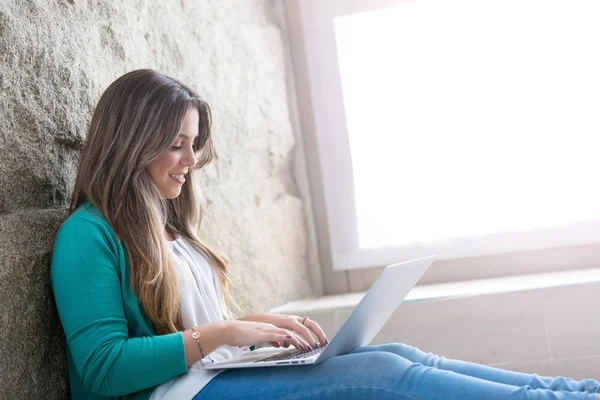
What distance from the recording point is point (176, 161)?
5.13 ft

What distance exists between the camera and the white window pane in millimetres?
2643

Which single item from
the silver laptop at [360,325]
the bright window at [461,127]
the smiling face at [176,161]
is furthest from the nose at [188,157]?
the bright window at [461,127]

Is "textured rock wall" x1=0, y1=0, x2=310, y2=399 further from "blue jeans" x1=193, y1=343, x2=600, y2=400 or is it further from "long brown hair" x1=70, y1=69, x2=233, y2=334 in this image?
"blue jeans" x1=193, y1=343, x2=600, y2=400

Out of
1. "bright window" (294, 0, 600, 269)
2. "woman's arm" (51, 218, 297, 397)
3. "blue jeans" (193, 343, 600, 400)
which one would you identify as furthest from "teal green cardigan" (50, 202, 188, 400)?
"bright window" (294, 0, 600, 269)

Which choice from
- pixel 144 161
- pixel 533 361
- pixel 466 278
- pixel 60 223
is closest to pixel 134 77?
pixel 144 161

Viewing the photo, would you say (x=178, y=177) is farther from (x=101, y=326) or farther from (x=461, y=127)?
(x=461, y=127)

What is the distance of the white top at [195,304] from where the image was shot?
136 centimetres

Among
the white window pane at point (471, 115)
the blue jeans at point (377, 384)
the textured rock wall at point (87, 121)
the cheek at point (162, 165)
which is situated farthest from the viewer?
the white window pane at point (471, 115)

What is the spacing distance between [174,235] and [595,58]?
1.71 metres

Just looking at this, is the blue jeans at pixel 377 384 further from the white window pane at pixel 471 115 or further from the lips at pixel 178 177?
the white window pane at pixel 471 115

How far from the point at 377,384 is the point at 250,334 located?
0.82ft

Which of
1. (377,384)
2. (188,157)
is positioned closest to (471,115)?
(188,157)

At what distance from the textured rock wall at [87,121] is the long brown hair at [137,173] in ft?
0.33

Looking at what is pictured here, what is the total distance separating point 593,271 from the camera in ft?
8.20
